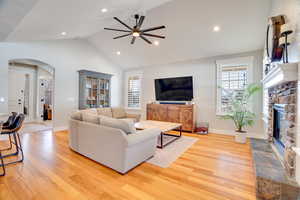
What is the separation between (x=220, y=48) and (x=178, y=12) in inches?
74.8

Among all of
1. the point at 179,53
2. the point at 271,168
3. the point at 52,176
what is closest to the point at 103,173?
the point at 52,176

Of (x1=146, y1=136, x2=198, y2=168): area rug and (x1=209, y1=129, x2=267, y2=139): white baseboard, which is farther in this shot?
(x1=209, y1=129, x2=267, y2=139): white baseboard

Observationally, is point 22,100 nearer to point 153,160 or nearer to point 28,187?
point 28,187

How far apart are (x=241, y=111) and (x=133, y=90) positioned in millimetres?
4834

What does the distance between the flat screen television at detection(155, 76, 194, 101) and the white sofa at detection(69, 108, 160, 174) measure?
301 centimetres

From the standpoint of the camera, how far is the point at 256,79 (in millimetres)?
4512

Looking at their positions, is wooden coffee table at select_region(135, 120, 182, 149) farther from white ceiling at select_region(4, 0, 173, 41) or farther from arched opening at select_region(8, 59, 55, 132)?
arched opening at select_region(8, 59, 55, 132)

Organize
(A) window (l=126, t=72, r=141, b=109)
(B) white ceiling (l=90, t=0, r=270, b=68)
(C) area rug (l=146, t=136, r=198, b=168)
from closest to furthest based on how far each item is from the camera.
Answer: (C) area rug (l=146, t=136, r=198, b=168) < (B) white ceiling (l=90, t=0, r=270, b=68) < (A) window (l=126, t=72, r=141, b=109)

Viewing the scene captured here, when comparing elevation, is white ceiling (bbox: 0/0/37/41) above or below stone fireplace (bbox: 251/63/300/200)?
above

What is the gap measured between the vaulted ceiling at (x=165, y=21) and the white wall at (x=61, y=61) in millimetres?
605

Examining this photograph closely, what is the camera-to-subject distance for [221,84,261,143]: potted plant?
3992mm

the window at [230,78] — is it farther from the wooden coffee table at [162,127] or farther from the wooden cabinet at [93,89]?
the wooden cabinet at [93,89]

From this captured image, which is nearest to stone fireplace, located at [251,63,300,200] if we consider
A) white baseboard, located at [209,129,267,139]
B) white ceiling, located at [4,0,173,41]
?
white baseboard, located at [209,129,267,139]

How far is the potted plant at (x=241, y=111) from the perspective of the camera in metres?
3.99
